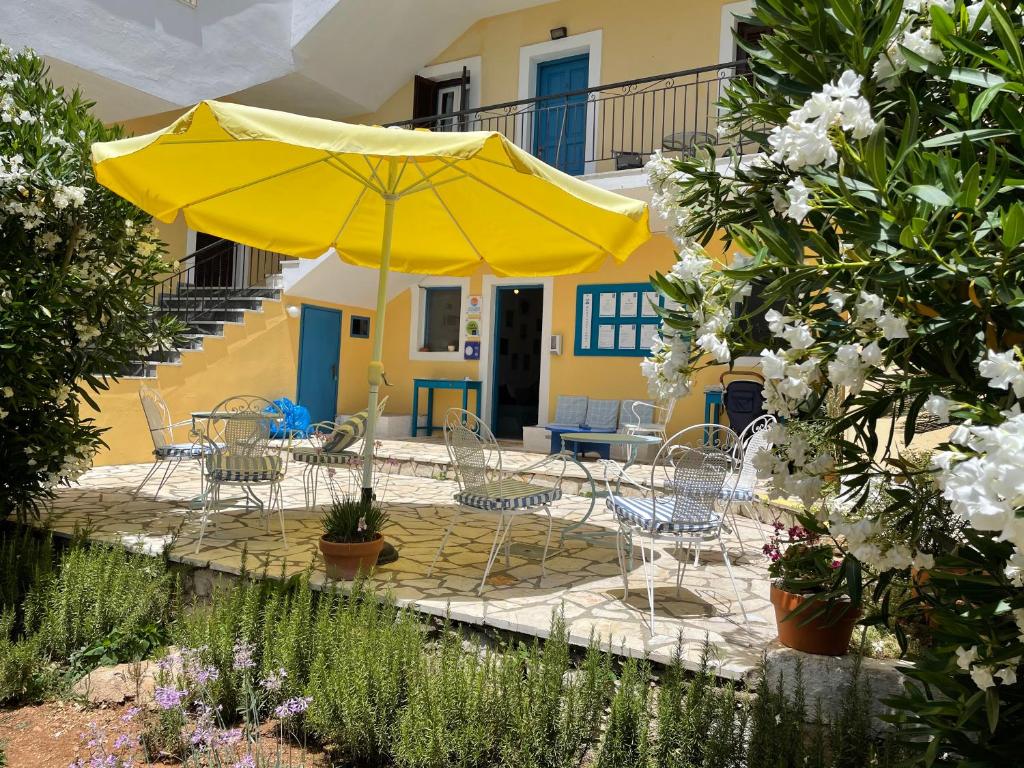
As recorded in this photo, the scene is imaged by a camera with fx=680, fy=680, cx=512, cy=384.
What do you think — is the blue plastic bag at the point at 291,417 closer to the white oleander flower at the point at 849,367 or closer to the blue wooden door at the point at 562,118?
the blue wooden door at the point at 562,118

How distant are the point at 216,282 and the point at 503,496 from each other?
997cm

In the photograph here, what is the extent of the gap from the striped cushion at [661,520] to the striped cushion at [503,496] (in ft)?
1.45

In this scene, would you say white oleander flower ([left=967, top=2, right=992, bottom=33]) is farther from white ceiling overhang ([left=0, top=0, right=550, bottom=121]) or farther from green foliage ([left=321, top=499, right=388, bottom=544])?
white ceiling overhang ([left=0, top=0, right=550, bottom=121])

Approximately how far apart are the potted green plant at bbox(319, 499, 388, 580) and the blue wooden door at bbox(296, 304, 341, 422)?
6840 millimetres

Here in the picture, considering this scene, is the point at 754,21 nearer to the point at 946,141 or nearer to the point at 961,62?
the point at 961,62

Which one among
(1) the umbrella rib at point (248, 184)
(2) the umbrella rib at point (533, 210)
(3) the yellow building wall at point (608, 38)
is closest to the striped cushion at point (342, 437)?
(1) the umbrella rib at point (248, 184)

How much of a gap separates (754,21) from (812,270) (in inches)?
37.0

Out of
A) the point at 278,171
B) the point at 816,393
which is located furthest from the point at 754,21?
the point at 278,171

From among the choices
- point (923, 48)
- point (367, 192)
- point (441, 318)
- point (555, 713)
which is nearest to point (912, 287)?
point (923, 48)

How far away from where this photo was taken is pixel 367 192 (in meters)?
5.38

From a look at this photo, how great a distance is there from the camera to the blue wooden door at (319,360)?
1061cm

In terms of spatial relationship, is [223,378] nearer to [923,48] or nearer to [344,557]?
[344,557]

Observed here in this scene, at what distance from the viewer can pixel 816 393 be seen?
181 cm

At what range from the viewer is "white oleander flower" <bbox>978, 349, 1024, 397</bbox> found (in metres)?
1.07
